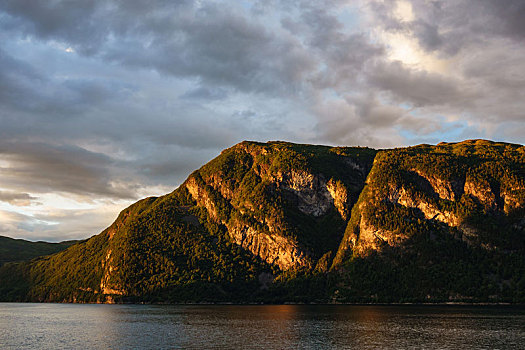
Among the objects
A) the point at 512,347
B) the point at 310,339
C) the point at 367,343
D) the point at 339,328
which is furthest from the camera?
the point at 339,328

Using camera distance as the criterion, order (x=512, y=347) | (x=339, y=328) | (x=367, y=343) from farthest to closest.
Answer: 1. (x=339, y=328)
2. (x=367, y=343)
3. (x=512, y=347)

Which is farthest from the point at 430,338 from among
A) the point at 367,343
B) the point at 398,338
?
the point at 367,343

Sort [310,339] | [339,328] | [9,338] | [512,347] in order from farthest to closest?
[339,328] → [9,338] → [310,339] → [512,347]

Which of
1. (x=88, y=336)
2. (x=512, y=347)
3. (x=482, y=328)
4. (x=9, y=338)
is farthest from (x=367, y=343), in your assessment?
(x=9, y=338)

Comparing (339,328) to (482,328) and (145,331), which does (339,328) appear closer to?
(482,328)

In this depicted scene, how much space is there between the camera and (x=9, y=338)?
4715 inches

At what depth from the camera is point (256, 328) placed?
132 meters

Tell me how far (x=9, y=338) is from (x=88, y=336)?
19.3 m

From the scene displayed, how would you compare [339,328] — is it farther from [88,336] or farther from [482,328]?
[88,336]

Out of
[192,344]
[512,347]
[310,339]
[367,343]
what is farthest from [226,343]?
[512,347]

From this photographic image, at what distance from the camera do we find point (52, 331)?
450 ft

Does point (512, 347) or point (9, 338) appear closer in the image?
point (512, 347)

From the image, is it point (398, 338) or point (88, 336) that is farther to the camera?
point (88, 336)

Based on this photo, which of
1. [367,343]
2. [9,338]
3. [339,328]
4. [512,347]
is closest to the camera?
[512,347]
